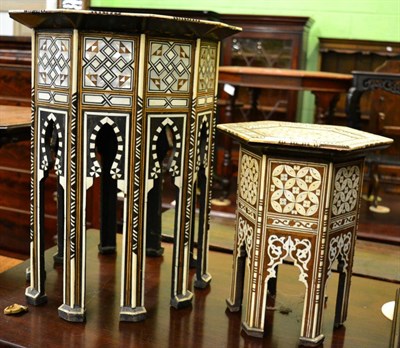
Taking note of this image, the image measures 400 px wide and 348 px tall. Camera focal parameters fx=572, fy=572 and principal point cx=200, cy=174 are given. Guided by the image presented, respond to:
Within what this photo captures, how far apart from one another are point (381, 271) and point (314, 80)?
1.02m

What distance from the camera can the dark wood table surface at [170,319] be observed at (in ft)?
3.81

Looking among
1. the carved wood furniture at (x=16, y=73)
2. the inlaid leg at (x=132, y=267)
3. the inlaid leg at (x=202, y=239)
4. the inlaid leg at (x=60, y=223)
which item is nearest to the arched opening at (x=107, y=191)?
the inlaid leg at (x=60, y=223)

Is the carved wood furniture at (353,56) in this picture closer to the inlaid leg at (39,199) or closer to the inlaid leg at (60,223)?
the inlaid leg at (60,223)

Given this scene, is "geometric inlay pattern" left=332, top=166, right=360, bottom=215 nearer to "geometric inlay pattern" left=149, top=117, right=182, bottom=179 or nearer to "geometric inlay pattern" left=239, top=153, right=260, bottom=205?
"geometric inlay pattern" left=239, top=153, right=260, bottom=205

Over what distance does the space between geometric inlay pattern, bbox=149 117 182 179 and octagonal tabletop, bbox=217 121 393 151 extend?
11 centimetres

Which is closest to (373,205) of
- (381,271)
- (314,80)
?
(314,80)

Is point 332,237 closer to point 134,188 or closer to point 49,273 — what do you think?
point 134,188

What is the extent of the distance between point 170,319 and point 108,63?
566 millimetres

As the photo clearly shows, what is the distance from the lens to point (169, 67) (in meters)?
1.12

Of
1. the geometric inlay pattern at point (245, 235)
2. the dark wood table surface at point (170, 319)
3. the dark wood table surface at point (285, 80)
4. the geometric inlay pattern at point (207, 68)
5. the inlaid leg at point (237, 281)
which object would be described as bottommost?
the dark wood table surface at point (170, 319)

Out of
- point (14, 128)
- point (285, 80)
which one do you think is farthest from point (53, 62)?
point (285, 80)

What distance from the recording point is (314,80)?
2475 mm

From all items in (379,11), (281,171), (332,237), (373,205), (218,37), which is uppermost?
(379,11)

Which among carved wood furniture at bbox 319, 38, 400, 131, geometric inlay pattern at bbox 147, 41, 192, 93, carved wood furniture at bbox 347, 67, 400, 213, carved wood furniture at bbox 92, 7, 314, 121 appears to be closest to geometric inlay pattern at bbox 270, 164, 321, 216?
geometric inlay pattern at bbox 147, 41, 192, 93
